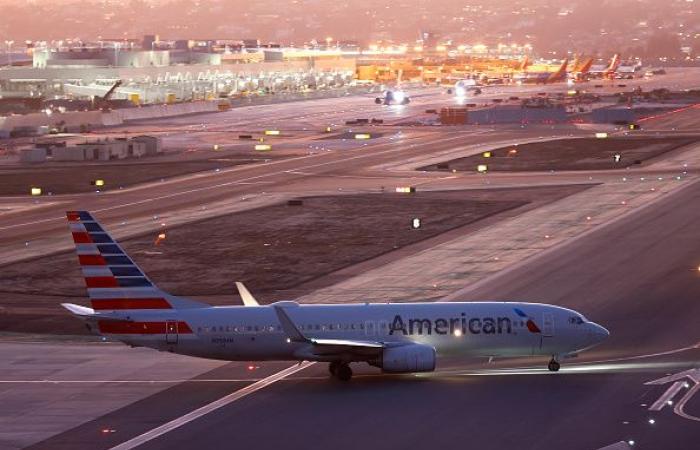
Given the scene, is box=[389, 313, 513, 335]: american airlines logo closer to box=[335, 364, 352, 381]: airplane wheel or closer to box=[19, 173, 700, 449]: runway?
box=[19, 173, 700, 449]: runway

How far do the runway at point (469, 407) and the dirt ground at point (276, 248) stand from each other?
18309 mm

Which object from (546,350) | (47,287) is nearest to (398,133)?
(47,287)

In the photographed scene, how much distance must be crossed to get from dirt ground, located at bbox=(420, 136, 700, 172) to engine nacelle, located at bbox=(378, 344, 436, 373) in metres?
88.4

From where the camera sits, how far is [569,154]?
516 feet

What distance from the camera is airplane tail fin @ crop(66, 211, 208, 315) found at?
56.4 metres

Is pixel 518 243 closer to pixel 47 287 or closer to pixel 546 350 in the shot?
pixel 47 287

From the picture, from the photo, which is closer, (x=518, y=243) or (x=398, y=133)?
(x=518, y=243)

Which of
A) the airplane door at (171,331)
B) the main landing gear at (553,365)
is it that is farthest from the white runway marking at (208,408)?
the main landing gear at (553,365)

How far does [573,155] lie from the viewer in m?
156

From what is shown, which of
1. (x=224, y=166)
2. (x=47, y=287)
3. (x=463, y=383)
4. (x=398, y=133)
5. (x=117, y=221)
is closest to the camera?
(x=463, y=383)

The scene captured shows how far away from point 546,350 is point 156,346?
1561 centimetres

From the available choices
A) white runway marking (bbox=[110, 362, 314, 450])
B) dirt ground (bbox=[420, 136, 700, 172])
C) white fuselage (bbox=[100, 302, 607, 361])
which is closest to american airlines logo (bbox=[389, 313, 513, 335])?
white fuselage (bbox=[100, 302, 607, 361])

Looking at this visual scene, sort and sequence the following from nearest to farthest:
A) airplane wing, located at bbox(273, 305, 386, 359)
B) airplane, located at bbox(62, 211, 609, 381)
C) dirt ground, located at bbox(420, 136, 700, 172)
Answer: airplane wing, located at bbox(273, 305, 386, 359)
airplane, located at bbox(62, 211, 609, 381)
dirt ground, located at bbox(420, 136, 700, 172)

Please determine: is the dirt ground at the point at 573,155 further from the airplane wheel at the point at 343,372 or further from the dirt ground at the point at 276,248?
the airplane wheel at the point at 343,372
